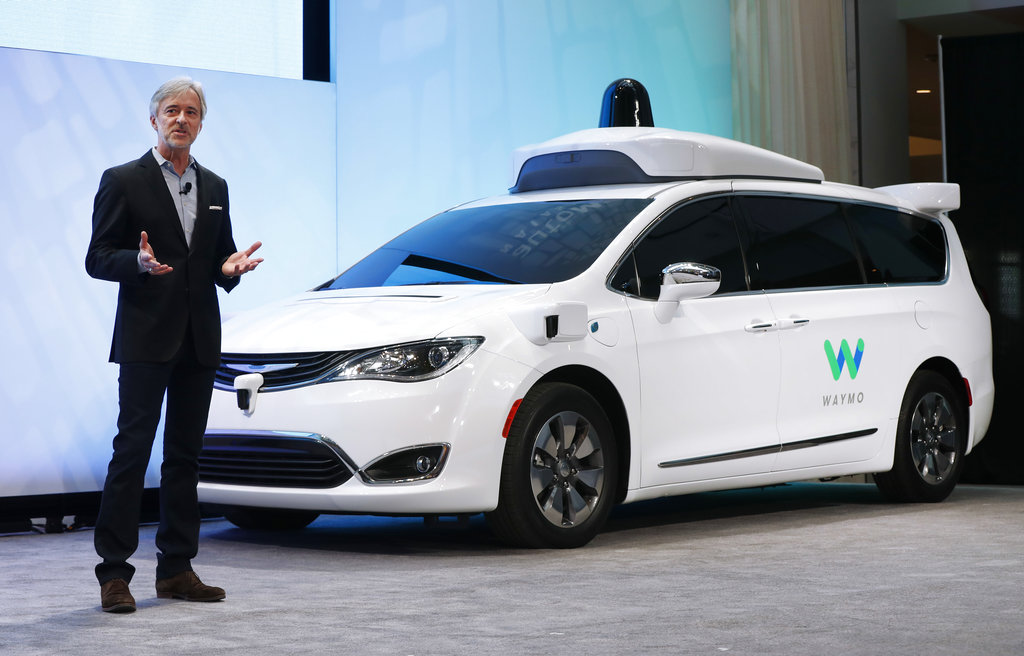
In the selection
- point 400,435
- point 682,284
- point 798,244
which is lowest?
point 400,435

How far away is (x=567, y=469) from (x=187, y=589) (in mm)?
1758

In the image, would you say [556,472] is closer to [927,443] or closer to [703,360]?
[703,360]

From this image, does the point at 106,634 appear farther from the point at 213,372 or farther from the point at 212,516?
the point at 212,516

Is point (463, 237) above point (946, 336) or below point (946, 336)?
above

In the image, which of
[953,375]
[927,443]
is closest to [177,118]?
[927,443]

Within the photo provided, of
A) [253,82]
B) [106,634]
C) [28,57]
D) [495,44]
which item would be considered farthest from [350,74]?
[106,634]

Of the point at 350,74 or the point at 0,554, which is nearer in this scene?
the point at 0,554

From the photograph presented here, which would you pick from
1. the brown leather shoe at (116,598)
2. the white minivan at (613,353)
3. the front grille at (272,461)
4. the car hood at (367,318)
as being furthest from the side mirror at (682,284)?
the brown leather shoe at (116,598)

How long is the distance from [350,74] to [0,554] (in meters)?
3.72

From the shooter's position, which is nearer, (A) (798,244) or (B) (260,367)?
(B) (260,367)

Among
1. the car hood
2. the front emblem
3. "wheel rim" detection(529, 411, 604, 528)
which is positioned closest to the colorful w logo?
"wheel rim" detection(529, 411, 604, 528)

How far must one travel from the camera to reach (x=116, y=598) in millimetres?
4438

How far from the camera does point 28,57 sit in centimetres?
729

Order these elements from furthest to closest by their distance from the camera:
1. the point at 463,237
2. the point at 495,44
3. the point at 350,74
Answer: the point at 495,44 → the point at 350,74 → the point at 463,237
